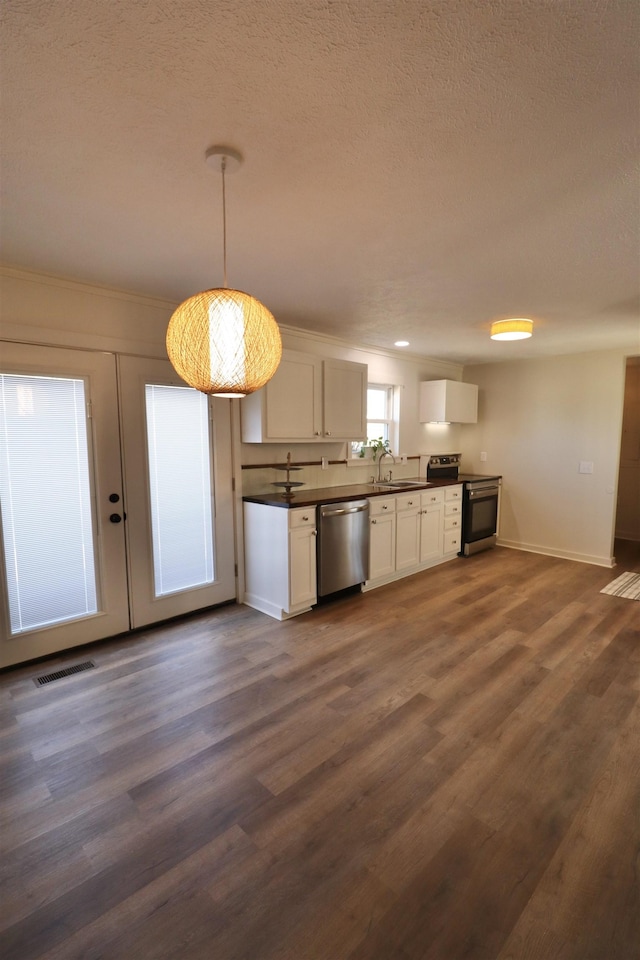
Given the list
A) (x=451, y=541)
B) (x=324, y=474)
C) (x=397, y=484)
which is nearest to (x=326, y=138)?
(x=324, y=474)

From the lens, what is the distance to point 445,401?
5.52 meters

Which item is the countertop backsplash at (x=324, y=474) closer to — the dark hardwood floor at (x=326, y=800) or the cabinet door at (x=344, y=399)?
the cabinet door at (x=344, y=399)

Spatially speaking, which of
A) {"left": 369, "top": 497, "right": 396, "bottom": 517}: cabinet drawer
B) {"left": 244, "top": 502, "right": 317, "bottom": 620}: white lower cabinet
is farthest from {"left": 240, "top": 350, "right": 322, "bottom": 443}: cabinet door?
{"left": 369, "top": 497, "right": 396, "bottom": 517}: cabinet drawer

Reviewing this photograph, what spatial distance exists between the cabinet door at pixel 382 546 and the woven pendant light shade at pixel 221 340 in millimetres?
2813

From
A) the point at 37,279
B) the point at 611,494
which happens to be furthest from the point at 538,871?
the point at 611,494

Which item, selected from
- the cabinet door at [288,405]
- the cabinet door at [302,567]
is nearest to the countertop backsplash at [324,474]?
the cabinet door at [288,405]

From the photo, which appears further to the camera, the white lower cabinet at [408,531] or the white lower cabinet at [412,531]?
the white lower cabinet at [408,531]

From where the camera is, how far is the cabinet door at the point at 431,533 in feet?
15.8

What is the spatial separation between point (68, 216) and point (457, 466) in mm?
5416

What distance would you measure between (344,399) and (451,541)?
225 cm

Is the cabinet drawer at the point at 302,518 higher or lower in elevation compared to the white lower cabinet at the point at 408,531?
higher

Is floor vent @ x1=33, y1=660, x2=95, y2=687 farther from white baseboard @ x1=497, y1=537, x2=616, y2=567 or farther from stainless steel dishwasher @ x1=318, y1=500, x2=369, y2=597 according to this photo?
white baseboard @ x1=497, y1=537, x2=616, y2=567

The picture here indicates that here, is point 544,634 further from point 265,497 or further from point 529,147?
point 529,147

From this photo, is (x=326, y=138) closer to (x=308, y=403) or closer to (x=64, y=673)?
(x=308, y=403)
